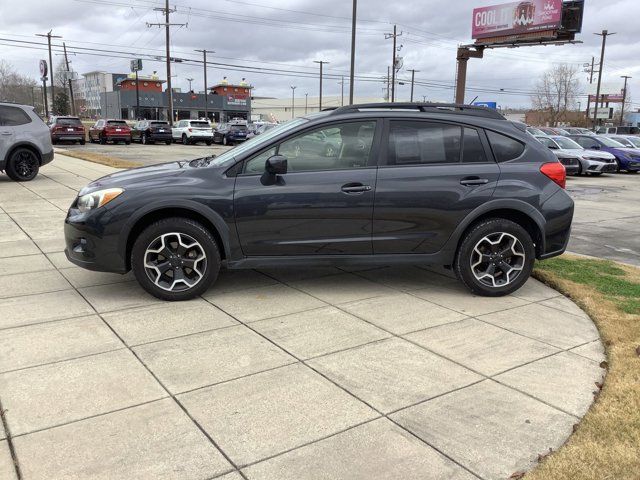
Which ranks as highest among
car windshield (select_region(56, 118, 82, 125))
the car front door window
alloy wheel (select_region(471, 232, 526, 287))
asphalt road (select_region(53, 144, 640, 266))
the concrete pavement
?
car windshield (select_region(56, 118, 82, 125))

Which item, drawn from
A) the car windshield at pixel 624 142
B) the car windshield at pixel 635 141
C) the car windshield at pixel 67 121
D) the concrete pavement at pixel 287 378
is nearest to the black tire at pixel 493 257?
the concrete pavement at pixel 287 378

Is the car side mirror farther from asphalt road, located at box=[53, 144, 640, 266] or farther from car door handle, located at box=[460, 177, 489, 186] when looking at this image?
asphalt road, located at box=[53, 144, 640, 266]

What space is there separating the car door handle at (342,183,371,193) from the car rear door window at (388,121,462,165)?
42 cm

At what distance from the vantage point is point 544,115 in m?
86.9

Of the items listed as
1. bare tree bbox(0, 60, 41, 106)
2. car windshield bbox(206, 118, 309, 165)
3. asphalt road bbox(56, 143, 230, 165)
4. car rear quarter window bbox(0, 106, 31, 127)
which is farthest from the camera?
bare tree bbox(0, 60, 41, 106)

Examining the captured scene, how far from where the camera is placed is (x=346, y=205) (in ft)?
16.0

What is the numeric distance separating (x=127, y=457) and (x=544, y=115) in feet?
309

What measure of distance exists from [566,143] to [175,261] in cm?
2061

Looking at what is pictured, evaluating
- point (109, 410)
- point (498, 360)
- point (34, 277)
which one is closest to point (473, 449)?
point (498, 360)

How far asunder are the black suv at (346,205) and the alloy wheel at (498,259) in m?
0.01

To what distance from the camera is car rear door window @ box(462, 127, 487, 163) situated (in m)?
5.17

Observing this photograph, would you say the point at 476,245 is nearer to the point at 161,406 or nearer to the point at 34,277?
the point at 161,406

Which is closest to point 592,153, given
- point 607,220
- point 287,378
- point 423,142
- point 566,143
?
point 566,143

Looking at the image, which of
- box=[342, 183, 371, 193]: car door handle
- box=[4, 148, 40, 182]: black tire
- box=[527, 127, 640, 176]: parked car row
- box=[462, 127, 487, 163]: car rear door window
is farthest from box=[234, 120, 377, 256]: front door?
box=[527, 127, 640, 176]: parked car row
